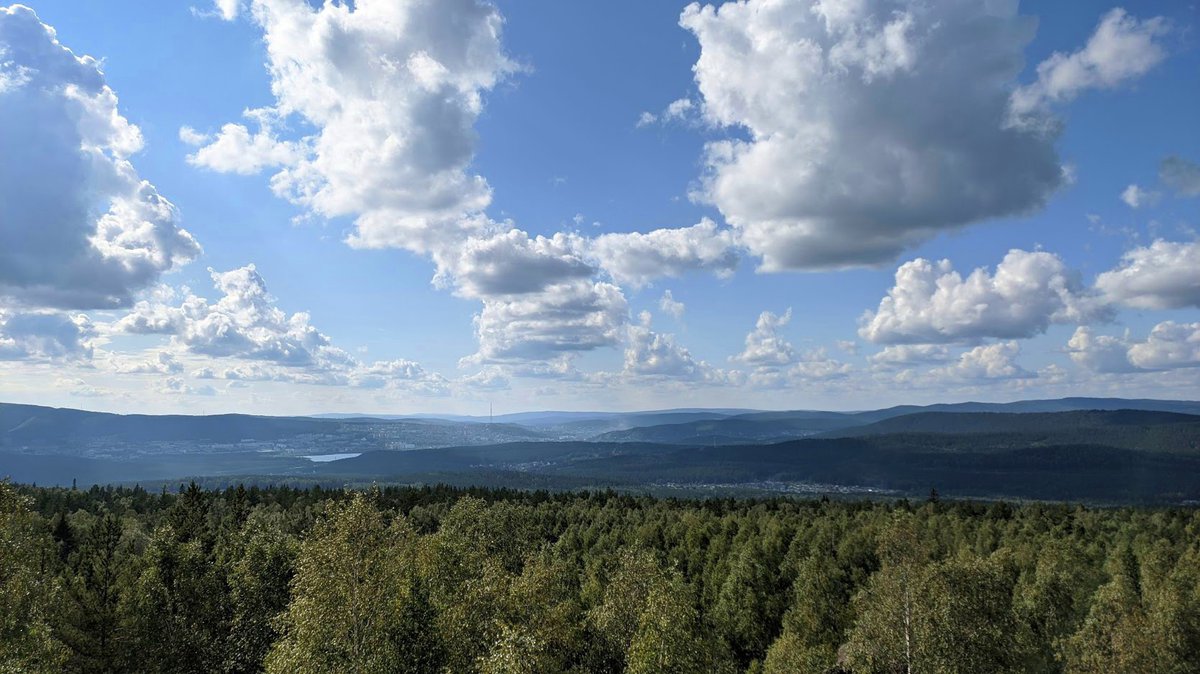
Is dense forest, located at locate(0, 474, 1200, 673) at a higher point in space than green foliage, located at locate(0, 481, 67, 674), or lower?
lower

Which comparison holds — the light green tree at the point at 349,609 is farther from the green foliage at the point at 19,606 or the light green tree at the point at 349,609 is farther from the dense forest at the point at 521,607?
the green foliage at the point at 19,606

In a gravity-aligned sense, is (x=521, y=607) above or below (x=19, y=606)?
below

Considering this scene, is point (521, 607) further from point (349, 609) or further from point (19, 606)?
point (19, 606)

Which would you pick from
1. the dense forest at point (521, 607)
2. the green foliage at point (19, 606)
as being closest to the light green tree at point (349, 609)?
the dense forest at point (521, 607)

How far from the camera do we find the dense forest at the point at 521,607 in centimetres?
4056

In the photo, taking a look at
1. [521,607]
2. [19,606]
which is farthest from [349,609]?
[19,606]

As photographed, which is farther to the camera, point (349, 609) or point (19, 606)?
point (349, 609)

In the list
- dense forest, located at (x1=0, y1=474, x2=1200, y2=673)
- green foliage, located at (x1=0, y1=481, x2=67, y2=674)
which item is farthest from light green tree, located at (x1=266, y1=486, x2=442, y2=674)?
green foliage, located at (x1=0, y1=481, x2=67, y2=674)

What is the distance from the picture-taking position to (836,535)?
122 metres

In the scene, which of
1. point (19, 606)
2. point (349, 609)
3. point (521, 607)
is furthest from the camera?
point (521, 607)

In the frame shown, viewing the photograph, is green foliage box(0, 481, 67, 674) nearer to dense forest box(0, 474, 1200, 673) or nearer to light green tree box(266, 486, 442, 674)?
dense forest box(0, 474, 1200, 673)

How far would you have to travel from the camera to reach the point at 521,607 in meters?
46.2

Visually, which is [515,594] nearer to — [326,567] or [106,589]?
[326,567]

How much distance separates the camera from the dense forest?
4056 centimetres
